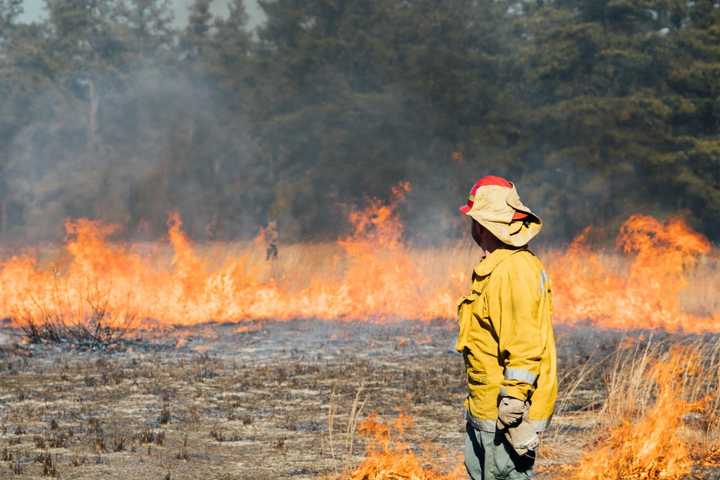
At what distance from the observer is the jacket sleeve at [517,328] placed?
14.5ft

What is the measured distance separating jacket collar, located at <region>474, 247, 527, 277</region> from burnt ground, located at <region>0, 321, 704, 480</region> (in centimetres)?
A: 357

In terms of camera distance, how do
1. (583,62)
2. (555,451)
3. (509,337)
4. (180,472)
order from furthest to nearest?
(583,62) < (555,451) < (180,472) < (509,337)

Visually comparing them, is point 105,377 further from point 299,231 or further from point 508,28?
point 508,28

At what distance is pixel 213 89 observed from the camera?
48.0m

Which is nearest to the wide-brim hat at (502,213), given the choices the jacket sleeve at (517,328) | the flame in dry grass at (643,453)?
the jacket sleeve at (517,328)

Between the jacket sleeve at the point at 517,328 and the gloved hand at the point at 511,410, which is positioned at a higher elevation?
the jacket sleeve at the point at 517,328

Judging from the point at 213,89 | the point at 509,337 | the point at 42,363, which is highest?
the point at 213,89

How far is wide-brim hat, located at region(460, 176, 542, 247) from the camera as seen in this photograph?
4637 millimetres

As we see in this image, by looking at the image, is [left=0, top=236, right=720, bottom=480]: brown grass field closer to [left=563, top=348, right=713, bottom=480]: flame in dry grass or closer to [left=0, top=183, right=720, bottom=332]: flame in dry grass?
[left=563, top=348, right=713, bottom=480]: flame in dry grass

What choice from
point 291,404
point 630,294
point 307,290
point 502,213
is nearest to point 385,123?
point 307,290

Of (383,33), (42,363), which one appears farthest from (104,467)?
(383,33)

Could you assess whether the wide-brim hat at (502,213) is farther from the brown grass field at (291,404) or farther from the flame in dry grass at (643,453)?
the flame in dry grass at (643,453)

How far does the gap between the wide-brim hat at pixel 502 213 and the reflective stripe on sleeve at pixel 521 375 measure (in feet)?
1.98

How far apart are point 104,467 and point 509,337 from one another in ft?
15.5
